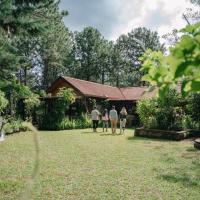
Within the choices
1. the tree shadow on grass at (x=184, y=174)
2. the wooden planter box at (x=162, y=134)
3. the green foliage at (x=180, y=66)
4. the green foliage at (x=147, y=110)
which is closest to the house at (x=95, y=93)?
the green foliage at (x=147, y=110)

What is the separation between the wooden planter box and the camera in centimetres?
2073

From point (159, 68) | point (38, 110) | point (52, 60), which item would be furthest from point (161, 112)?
point (52, 60)

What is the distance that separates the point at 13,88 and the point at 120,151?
17186mm

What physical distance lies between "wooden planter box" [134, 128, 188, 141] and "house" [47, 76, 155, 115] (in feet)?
38.3

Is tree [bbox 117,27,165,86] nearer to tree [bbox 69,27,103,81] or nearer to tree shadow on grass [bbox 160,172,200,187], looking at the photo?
tree [bbox 69,27,103,81]

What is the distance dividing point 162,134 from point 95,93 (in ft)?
56.9

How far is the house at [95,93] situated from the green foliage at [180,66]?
3253 cm

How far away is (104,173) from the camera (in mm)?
10266

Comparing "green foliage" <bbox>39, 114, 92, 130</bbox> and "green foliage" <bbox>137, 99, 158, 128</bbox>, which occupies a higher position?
"green foliage" <bbox>137, 99, 158, 128</bbox>

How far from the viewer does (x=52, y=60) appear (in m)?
62.5

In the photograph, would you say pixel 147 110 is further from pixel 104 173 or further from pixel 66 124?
pixel 104 173

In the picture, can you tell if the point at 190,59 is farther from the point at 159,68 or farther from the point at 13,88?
the point at 13,88

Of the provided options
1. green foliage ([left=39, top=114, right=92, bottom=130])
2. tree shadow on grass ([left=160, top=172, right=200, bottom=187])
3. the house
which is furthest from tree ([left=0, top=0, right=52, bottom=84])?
the house

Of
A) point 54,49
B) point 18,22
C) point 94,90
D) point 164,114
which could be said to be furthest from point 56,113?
point 54,49
